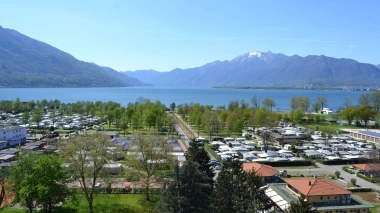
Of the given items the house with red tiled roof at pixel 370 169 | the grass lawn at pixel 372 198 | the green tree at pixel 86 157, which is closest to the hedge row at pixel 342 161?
the house with red tiled roof at pixel 370 169

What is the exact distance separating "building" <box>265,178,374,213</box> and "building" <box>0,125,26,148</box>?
3725cm

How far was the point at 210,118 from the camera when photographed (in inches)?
2013

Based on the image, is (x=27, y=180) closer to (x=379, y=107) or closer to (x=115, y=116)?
(x=115, y=116)

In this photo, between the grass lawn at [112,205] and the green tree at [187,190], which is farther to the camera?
the grass lawn at [112,205]

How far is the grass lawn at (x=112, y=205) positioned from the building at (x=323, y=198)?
875 centimetres

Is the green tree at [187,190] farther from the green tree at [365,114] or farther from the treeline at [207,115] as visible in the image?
the green tree at [365,114]

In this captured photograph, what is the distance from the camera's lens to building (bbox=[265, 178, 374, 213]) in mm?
19328

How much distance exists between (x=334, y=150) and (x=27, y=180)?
36794 millimetres

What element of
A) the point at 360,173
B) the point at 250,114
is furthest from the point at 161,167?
the point at 250,114

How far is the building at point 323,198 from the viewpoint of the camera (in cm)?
1933

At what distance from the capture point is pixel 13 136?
43781 millimetres

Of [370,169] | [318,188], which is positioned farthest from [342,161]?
[318,188]

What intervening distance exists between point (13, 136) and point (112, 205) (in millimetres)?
29751

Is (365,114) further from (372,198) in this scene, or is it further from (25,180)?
(25,180)
